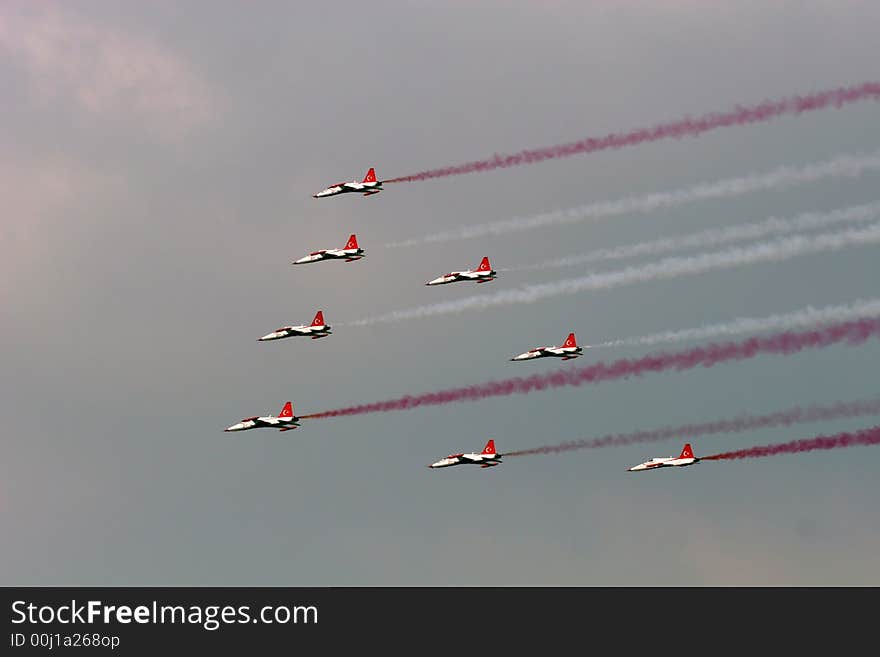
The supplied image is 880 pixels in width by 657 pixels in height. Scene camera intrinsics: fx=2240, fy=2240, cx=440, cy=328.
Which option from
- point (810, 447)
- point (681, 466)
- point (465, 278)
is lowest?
point (810, 447)

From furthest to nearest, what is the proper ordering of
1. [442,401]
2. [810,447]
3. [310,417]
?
[310,417], [442,401], [810,447]

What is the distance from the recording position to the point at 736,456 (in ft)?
547

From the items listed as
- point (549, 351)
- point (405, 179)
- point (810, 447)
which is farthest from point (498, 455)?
point (810, 447)

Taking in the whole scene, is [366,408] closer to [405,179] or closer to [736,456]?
[405,179]

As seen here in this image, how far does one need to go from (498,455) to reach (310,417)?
17.2m

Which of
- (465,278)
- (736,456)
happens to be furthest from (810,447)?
(465,278)

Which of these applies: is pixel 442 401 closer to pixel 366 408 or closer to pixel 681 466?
pixel 366 408

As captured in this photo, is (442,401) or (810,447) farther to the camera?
(442,401)

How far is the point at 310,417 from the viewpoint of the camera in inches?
7756

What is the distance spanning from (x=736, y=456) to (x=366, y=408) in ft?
113

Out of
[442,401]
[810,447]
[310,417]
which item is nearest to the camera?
[810,447]

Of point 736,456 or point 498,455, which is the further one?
point 498,455

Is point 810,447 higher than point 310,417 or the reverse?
the reverse

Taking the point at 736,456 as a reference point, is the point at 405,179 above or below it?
above
